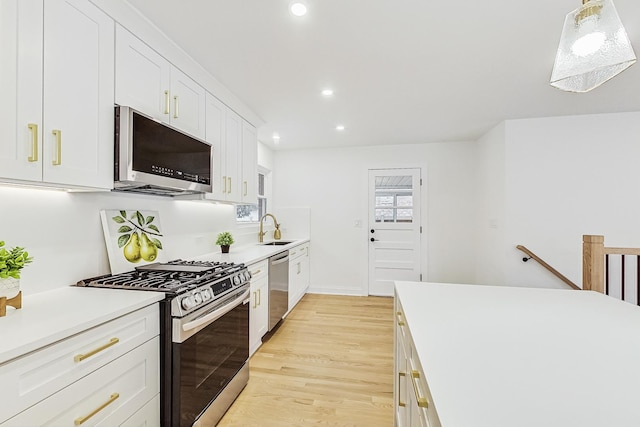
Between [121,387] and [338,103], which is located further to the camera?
[338,103]

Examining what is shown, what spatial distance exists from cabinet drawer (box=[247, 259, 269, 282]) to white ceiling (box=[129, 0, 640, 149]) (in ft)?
5.28

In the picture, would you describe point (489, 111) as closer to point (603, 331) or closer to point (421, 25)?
point (421, 25)

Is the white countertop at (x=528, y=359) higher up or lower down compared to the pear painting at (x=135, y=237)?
lower down

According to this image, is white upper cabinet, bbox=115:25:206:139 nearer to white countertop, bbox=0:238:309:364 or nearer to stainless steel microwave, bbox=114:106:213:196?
stainless steel microwave, bbox=114:106:213:196

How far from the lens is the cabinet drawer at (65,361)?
918 mm

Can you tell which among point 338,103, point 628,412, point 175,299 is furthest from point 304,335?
point 628,412

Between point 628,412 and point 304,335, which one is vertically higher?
point 628,412

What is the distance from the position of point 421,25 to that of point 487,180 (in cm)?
290

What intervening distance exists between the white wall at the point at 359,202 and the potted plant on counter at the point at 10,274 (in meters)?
4.00

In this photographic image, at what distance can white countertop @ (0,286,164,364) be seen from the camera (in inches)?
38.1

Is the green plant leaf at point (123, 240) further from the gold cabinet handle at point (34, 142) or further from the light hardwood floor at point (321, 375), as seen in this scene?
the light hardwood floor at point (321, 375)

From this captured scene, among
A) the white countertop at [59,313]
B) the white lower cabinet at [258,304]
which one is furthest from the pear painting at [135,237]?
the white lower cabinet at [258,304]

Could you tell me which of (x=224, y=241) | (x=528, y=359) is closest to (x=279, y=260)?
(x=224, y=241)

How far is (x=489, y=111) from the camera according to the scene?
3.34m
